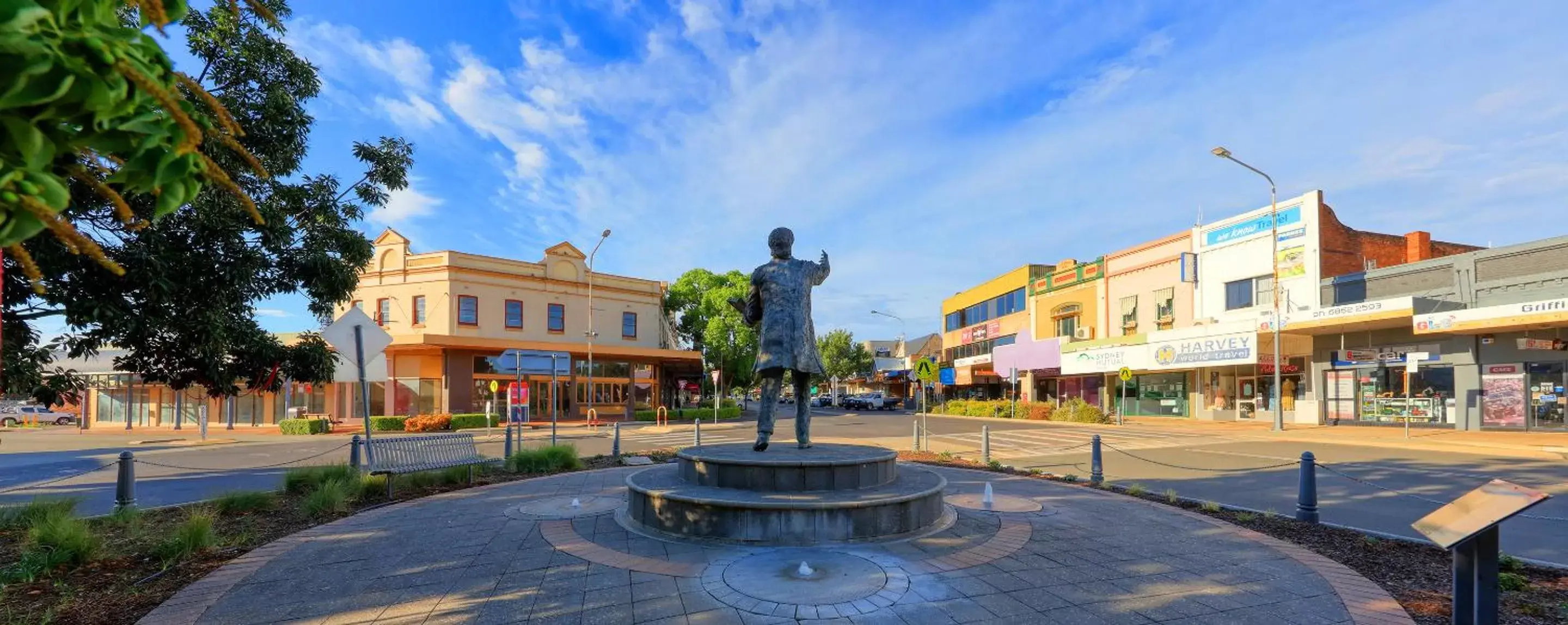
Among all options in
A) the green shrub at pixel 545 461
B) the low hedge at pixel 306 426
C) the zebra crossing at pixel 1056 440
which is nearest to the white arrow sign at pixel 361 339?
the green shrub at pixel 545 461

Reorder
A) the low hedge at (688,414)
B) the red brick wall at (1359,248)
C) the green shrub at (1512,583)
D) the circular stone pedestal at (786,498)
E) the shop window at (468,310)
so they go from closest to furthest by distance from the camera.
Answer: the green shrub at (1512,583), the circular stone pedestal at (786,498), the red brick wall at (1359,248), the shop window at (468,310), the low hedge at (688,414)

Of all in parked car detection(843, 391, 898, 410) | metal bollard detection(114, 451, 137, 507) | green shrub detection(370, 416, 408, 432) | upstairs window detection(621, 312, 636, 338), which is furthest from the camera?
parked car detection(843, 391, 898, 410)

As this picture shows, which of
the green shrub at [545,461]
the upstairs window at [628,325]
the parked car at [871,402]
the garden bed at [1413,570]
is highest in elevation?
the upstairs window at [628,325]

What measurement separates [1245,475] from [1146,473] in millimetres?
1591

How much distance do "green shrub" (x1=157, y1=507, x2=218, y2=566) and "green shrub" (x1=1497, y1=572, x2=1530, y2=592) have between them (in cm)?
1049

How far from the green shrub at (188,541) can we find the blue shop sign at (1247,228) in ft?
106

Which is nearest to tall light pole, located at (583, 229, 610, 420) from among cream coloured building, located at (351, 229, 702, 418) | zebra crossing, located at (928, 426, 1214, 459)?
cream coloured building, located at (351, 229, 702, 418)

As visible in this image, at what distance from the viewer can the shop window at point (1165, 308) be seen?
32438 millimetres

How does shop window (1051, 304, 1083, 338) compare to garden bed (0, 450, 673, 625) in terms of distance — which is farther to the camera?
shop window (1051, 304, 1083, 338)

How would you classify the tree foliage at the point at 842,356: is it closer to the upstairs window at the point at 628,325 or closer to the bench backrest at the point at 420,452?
the upstairs window at the point at 628,325

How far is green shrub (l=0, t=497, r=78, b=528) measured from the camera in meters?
7.29

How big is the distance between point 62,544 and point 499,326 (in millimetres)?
28756

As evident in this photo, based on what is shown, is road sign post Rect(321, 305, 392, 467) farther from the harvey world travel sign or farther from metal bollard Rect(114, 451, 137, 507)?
the harvey world travel sign

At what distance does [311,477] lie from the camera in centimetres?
950
